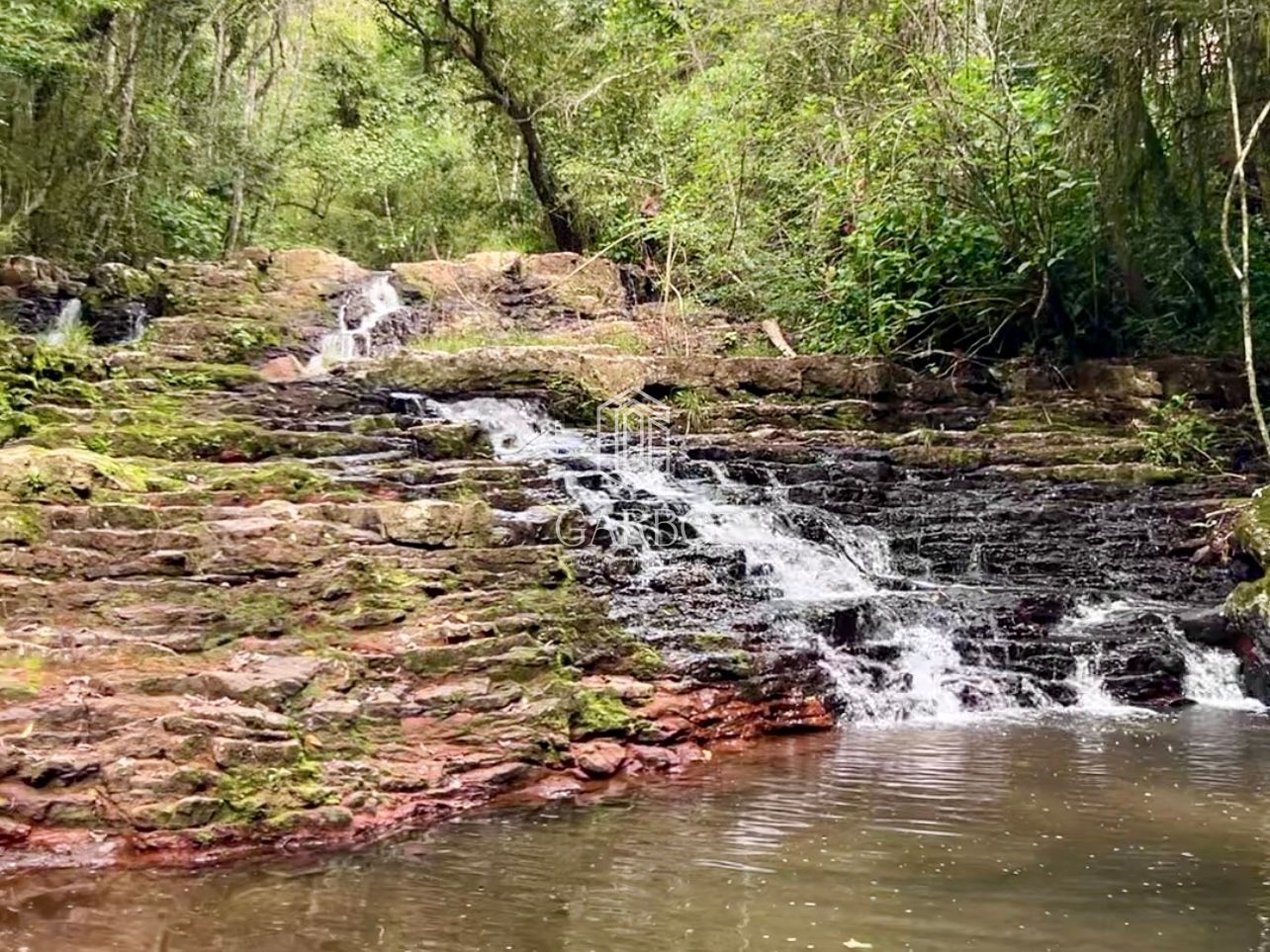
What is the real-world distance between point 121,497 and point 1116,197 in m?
9.87

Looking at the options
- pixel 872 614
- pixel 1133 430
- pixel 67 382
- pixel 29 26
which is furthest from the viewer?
pixel 29 26

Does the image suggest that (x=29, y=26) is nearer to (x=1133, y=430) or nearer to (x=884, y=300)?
(x=884, y=300)

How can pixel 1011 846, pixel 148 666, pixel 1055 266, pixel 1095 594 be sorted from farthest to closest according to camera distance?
pixel 1055 266, pixel 1095 594, pixel 148 666, pixel 1011 846

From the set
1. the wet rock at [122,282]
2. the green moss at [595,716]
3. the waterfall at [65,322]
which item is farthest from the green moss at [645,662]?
the wet rock at [122,282]

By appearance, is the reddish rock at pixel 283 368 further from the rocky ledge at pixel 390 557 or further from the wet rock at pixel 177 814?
the wet rock at pixel 177 814

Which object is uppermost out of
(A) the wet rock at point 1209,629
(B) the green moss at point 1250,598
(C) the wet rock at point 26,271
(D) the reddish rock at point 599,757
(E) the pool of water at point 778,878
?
(C) the wet rock at point 26,271

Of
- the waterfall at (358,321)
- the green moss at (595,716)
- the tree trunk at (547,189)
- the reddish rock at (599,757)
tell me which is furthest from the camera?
the tree trunk at (547,189)

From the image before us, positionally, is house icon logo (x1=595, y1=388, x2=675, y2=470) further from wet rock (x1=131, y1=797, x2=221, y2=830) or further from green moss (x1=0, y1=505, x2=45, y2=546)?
wet rock (x1=131, y1=797, x2=221, y2=830)

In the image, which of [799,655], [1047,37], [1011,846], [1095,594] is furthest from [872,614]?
[1047,37]

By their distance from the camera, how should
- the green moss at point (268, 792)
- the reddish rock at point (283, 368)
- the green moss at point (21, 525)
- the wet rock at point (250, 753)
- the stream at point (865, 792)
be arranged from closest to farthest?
the stream at point (865, 792), the green moss at point (268, 792), the wet rock at point (250, 753), the green moss at point (21, 525), the reddish rock at point (283, 368)

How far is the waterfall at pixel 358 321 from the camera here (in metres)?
16.8

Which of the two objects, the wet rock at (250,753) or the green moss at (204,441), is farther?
the green moss at (204,441)

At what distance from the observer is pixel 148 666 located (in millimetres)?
6449

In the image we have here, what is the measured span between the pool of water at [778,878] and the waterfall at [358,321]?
37.1ft
